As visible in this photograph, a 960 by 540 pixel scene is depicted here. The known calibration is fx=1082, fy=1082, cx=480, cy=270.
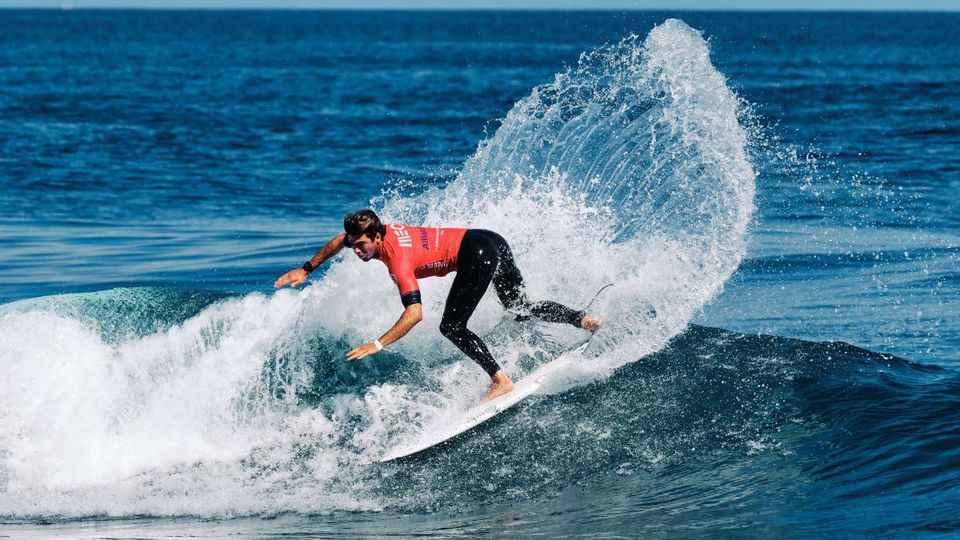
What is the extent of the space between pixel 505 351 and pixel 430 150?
18.6m

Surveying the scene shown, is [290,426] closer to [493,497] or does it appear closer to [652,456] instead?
[493,497]

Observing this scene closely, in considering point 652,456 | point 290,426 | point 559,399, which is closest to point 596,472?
point 652,456

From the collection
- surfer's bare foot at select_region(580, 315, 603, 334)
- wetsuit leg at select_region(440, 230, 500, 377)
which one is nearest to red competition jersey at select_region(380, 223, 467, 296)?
wetsuit leg at select_region(440, 230, 500, 377)

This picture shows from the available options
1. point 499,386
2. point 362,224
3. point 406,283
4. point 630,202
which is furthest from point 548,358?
point 630,202

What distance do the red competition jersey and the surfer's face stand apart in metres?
0.09

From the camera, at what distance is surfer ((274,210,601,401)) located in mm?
8094

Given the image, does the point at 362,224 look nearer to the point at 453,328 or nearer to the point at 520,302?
the point at 453,328

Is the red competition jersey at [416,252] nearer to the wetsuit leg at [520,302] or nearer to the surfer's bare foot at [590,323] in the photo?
the wetsuit leg at [520,302]

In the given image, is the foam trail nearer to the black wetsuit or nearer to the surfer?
the surfer

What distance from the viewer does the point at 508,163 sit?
12234 mm

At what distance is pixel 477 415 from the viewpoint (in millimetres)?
8680

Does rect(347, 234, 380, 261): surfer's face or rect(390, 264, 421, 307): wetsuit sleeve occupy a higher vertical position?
rect(347, 234, 380, 261): surfer's face

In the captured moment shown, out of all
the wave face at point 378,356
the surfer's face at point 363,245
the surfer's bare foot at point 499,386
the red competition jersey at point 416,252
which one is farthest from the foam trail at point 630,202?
the surfer's face at point 363,245

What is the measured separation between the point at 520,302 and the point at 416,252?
122 cm
